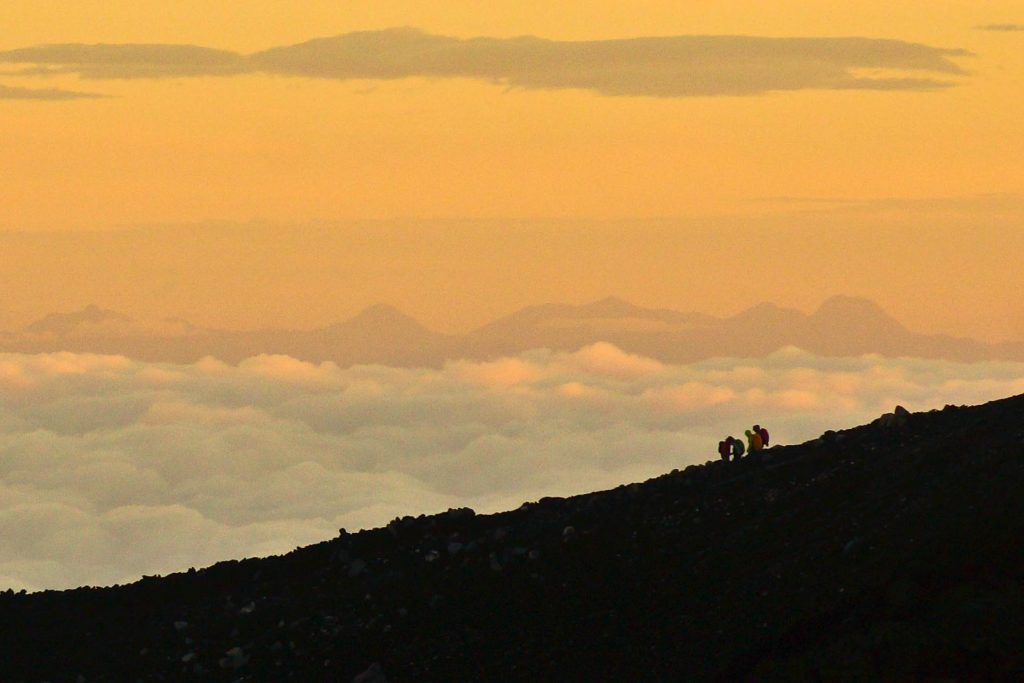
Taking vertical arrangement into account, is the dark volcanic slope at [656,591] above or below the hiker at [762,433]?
below

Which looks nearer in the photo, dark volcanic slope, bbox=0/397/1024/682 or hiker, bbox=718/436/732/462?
dark volcanic slope, bbox=0/397/1024/682

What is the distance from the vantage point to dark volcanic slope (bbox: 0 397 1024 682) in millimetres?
37312

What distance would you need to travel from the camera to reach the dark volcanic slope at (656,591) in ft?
122

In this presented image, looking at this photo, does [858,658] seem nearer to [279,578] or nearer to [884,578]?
[884,578]

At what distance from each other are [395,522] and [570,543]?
894 centimetres

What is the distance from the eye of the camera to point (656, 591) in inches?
1785

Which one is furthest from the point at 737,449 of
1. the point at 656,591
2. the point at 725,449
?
the point at 656,591

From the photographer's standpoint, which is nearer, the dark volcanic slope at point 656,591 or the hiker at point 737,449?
the dark volcanic slope at point 656,591

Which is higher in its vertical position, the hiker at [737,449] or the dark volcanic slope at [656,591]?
the hiker at [737,449]

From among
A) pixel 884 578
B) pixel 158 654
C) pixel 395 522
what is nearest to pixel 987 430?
pixel 884 578

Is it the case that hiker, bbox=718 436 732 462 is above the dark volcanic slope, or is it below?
above

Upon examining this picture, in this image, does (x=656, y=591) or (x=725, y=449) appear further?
(x=725, y=449)

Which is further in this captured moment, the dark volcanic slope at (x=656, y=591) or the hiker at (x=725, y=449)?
the hiker at (x=725, y=449)

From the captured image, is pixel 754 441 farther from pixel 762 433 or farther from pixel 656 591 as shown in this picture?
pixel 656 591
